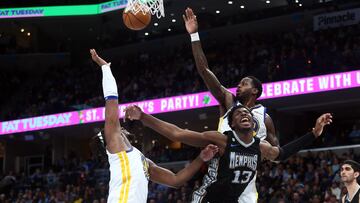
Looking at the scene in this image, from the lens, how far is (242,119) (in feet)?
16.9

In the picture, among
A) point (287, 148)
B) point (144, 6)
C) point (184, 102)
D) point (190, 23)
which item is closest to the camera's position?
point (287, 148)

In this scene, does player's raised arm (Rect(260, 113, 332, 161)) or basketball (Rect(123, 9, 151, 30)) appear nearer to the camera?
player's raised arm (Rect(260, 113, 332, 161))

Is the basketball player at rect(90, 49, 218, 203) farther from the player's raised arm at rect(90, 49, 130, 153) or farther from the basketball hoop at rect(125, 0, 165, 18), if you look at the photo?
the basketball hoop at rect(125, 0, 165, 18)

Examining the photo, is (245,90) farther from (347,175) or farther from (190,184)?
(190,184)

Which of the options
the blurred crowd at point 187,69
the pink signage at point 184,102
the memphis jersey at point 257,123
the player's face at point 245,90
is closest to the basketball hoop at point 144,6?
the player's face at point 245,90

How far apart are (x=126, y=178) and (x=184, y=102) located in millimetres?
15693

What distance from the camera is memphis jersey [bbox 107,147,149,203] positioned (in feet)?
16.4

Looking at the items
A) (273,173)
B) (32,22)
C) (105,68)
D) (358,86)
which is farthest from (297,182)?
(32,22)

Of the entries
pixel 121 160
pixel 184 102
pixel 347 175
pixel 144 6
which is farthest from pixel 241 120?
pixel 184 102

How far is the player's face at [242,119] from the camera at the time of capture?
514cm

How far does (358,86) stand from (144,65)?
11.7 meters

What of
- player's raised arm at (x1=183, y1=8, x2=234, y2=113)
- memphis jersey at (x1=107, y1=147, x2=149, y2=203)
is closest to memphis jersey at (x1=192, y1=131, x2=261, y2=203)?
memphis jersey at (x1=107, y1=147, x2=149, y2=203)

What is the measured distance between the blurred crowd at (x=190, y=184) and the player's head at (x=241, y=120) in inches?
197

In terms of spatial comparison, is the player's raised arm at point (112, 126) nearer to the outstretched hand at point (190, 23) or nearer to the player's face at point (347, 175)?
the outstretched hand at point (190, 23)
